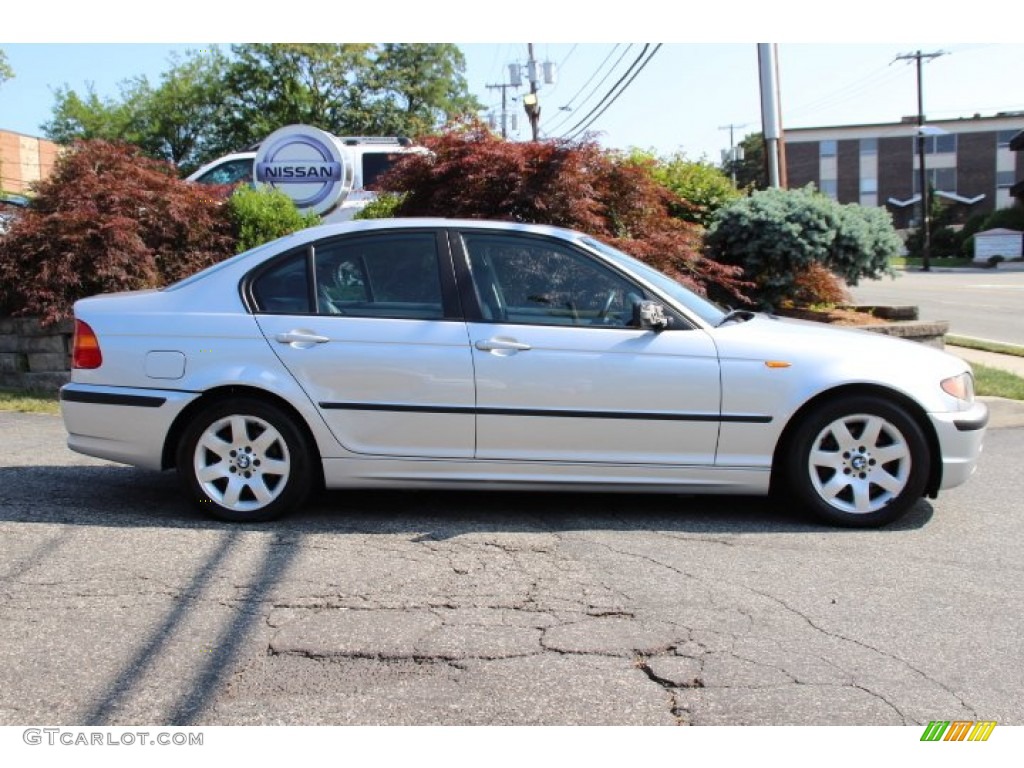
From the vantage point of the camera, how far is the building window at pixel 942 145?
71438 millimetres

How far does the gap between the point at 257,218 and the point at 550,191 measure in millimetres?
2993

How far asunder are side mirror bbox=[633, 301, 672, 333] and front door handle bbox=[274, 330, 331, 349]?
1.61m

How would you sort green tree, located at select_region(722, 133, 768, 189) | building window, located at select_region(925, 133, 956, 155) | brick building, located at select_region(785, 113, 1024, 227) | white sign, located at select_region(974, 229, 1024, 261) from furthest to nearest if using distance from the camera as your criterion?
green tree, located at select_region(722, 133, 768, 189) → building window, located at select_region(925, 133, 956, 155) → brick building, located at select_region(785, 113, 1024, 227) → white sign, located at select_region(974, 229, 1024, 261)

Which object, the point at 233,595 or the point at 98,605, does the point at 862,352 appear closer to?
the point at 233,595

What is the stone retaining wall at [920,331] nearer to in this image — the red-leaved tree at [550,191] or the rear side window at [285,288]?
the red-leaved tree at [550,191]

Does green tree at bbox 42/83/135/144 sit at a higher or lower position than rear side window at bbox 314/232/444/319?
higher

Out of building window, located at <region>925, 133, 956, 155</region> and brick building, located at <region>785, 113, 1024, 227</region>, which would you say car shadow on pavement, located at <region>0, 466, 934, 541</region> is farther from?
building window, located at <region>925, 133, 956, 155</region>

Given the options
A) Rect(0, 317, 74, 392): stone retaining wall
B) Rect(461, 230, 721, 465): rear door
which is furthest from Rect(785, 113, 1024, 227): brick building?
Rect(461, 230, 721, 465): rear door

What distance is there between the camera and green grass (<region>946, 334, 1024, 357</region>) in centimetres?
1320

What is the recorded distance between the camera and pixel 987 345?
45.1 feet

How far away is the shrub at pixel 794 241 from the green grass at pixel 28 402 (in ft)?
21.6

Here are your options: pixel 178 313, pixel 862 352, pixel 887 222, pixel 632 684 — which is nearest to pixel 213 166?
pixel 887 222

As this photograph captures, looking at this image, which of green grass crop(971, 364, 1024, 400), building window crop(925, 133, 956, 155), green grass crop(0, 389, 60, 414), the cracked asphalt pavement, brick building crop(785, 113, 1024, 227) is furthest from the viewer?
building window crop(925, 133, 956, 155)

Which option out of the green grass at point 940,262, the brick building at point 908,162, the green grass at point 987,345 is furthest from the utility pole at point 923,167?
the green grass at point 987,345
